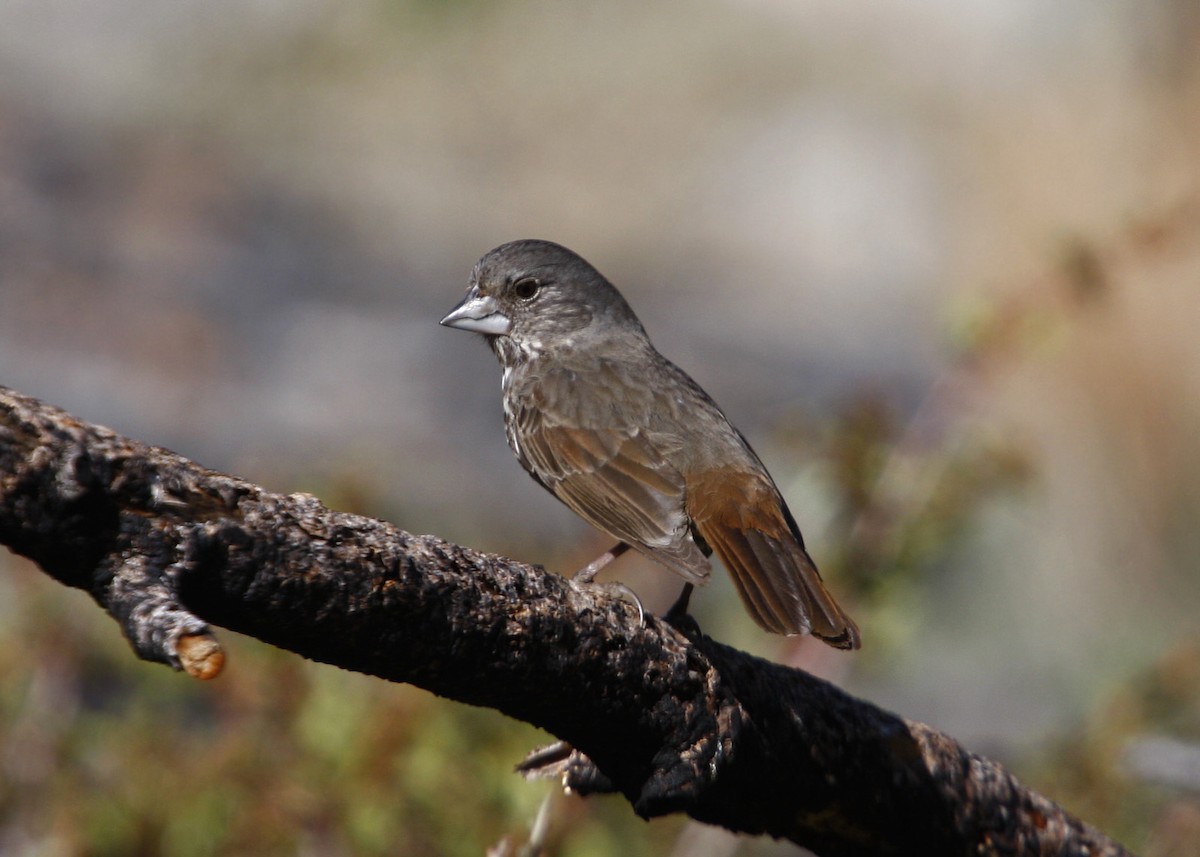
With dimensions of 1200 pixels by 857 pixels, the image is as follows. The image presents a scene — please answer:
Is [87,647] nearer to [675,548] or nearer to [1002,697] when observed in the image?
[675,548]

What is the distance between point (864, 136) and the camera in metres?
15.5

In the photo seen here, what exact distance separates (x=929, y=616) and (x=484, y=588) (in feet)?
19.0

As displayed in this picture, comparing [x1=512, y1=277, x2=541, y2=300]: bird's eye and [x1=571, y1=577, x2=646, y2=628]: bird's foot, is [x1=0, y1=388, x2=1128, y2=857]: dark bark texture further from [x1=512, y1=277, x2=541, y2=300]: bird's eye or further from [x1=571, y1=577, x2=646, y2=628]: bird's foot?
[x1=512, y1=277, x2=541, y2=300]: bird's eye

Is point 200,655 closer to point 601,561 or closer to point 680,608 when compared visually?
point 680,608

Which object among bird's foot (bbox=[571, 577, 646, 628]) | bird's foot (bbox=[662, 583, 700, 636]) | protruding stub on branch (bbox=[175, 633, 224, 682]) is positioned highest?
bird's foot (bbox=[662, 583, 700, 636])

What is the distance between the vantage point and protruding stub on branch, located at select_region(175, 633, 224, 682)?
188 centimetres

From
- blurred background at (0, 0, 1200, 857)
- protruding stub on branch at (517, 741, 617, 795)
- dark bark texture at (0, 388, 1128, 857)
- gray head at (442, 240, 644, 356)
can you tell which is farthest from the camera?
gray head at (442, 240, 644, 356)

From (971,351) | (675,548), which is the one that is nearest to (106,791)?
(675,548)

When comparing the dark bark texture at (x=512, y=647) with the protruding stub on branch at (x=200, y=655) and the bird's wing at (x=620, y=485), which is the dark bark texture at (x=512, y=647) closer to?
the protruding stub on branch at (x=200, y=655)

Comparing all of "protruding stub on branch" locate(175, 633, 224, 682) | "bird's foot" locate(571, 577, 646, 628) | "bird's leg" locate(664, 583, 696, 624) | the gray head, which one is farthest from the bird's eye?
"protruding stub on branch" locate(175, 633, 224, 682)

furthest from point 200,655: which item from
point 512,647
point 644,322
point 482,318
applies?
point 644,322

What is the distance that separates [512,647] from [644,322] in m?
9.75

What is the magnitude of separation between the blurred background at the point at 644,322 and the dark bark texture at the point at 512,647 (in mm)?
1079

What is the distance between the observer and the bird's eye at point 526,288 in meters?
5.21
